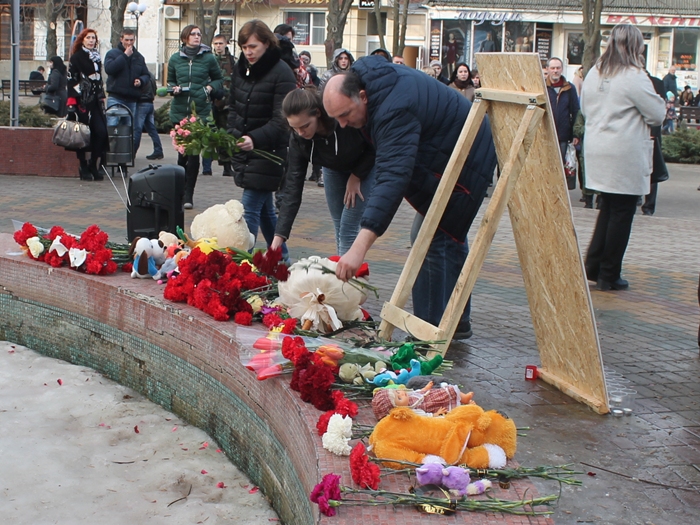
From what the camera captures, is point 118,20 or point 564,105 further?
point 118,20

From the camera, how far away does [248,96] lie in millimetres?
6738

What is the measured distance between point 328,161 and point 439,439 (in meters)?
2.47

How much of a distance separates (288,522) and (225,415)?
38.1 inches

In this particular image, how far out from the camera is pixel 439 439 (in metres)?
2.99

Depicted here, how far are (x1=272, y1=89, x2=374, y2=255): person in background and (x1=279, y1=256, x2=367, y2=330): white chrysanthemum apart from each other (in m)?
0.58

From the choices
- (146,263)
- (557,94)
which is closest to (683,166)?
(557,94)

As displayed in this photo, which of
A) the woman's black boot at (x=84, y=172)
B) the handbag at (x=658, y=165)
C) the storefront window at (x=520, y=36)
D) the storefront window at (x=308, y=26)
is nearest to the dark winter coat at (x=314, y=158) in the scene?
the handbag at (x=658, y=165)

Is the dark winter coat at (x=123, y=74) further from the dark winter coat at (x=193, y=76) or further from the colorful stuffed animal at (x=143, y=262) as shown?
the colorful stuffed animal at (x=143, y=262)

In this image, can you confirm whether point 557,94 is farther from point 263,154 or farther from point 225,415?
point 225,415

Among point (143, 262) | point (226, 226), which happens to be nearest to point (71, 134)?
point (226, 226)

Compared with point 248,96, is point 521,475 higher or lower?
lower

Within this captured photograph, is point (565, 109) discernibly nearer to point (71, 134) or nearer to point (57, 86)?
point (71, 134)

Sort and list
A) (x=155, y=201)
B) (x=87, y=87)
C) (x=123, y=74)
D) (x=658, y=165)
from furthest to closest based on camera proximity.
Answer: (x=123, y=74), (x=87, y=87), (x=658, y=165), (x=155, y=201)

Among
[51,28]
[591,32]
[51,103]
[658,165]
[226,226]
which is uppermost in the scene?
[51,28]
